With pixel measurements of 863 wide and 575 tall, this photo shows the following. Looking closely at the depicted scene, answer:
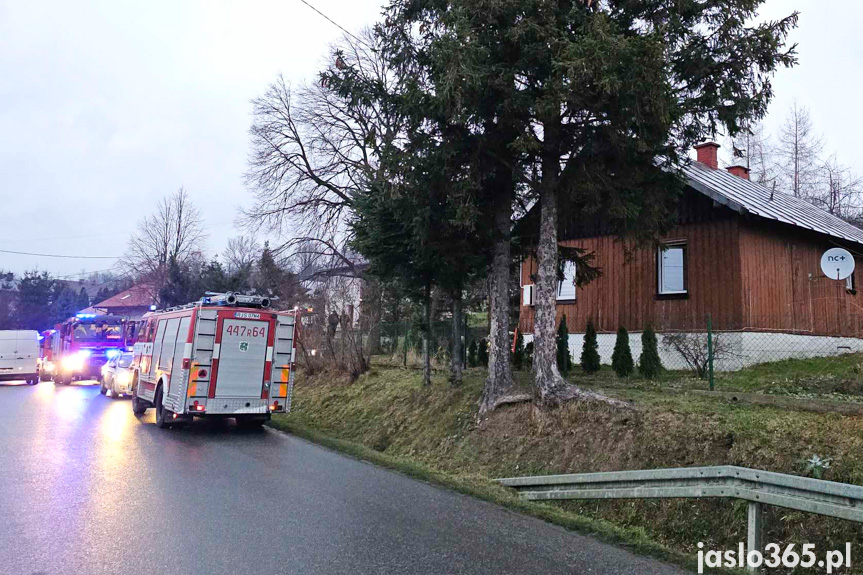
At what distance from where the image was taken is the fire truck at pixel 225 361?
13.0 m

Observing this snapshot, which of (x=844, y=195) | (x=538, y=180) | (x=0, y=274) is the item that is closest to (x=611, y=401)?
(x=538, y=180)

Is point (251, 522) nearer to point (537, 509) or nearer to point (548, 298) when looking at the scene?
point (537, 509)

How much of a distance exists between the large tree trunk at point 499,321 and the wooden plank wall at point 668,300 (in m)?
3.41

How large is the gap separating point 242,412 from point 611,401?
777 cm

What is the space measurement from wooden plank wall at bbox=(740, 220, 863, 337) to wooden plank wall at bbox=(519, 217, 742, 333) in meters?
0.35

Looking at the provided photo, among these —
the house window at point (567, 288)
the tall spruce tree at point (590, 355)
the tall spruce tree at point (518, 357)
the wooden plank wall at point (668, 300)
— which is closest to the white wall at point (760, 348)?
the wooden plank wall at point (668, 300)

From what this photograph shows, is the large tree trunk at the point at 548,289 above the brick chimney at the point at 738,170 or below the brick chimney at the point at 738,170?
below

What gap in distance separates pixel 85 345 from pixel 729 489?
30.7m

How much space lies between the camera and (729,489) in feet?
18.3

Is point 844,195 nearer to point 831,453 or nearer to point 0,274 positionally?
point 831,453

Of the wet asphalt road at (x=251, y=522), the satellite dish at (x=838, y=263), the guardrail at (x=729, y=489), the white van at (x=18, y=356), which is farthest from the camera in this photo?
→ the white van at (x=18, y=356)

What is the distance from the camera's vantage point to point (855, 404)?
26.3 ft

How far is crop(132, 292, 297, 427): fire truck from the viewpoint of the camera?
42.7 feet

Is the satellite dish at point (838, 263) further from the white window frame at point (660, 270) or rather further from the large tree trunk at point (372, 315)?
the large tree trunk at point (372, 315)
